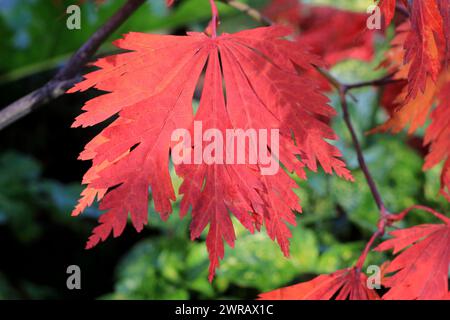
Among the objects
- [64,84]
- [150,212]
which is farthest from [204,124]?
[150,212]

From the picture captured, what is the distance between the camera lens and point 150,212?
4.63 ft

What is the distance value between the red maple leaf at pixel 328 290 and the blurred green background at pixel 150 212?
0.49 m

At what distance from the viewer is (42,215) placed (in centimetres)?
178

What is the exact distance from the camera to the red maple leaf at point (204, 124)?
57 centimetres

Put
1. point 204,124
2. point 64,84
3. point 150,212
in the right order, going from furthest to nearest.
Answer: point 150,212, point 64,84, point 204,124

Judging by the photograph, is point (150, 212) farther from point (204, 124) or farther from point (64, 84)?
point (204, 124)

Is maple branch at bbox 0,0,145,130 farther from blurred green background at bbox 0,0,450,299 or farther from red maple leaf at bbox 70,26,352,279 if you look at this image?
blurred green background at bbox 0,0,450,299

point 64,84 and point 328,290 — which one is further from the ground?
point 64,84

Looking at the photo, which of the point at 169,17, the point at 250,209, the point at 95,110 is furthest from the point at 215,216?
the point at 169,17

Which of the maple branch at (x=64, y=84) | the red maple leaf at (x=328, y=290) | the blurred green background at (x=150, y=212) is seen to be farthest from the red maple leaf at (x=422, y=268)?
the blurred green background at (x=150, y=212)

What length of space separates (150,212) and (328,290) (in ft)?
2.57

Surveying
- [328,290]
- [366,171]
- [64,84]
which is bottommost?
[328,290]

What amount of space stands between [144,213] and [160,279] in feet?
2.42
